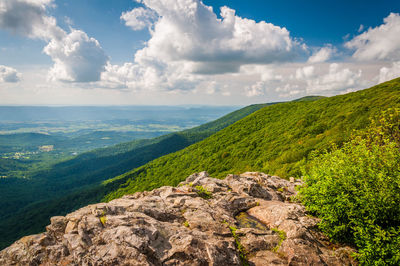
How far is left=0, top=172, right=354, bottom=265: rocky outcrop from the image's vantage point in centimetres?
1091

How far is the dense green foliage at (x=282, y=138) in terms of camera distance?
156ft

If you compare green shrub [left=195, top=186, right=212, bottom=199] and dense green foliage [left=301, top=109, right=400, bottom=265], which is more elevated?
dense green foliage [left=301, top=109, right=400, bottom=265]

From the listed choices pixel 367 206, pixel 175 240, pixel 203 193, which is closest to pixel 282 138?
pixel 203 193

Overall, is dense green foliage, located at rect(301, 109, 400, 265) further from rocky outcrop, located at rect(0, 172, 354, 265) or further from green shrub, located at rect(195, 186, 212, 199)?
green shrub, located at rect(195, 186, 212, 199)

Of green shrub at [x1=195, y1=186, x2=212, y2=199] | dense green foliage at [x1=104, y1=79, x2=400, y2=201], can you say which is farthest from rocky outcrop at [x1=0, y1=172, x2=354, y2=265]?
dense green foliage at [x1=104, y1=79, x2=400, y2=201]

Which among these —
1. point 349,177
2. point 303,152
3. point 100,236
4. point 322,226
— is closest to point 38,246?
point 100,236

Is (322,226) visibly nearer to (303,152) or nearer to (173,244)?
(173,244)

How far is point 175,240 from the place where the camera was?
1216cm

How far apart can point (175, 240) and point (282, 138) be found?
5763 centimetres

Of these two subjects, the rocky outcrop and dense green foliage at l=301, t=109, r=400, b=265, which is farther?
dense green foliage at l=301, t=109, r=400, b=265

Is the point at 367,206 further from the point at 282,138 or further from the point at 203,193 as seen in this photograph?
the point at 282,138

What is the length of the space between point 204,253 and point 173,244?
2026mm

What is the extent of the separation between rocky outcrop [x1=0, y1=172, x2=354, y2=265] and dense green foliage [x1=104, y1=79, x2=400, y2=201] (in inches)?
1131

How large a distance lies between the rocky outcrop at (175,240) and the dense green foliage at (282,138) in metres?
28.7
